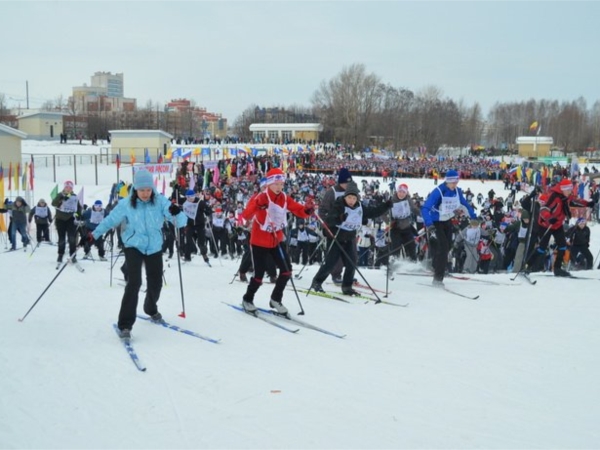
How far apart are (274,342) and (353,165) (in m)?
43.1

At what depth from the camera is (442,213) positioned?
740 centimetres

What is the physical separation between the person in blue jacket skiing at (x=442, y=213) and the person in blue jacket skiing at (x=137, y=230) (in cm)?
369

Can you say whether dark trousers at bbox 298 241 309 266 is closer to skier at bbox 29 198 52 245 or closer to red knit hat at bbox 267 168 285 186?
skier at bbox 29 198 52 245

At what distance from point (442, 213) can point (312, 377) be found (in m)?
3.93

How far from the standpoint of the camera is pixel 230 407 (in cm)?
369

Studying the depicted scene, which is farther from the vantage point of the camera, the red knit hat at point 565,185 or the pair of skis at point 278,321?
the red knit hat at point 565,185

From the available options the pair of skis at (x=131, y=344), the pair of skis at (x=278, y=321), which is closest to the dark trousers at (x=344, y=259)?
the pair of skis at (x=278, y=321)

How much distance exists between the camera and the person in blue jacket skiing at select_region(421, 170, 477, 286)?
24.2 feet

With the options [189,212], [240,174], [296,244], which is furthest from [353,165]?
[189,212]

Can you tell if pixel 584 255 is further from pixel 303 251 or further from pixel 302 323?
pixel 302 323

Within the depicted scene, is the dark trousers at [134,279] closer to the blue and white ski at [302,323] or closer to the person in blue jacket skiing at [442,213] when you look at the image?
the blue and white ski at [302,323]

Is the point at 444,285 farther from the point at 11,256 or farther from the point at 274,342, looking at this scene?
the point at 11,256

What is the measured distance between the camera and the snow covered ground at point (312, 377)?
133 inches

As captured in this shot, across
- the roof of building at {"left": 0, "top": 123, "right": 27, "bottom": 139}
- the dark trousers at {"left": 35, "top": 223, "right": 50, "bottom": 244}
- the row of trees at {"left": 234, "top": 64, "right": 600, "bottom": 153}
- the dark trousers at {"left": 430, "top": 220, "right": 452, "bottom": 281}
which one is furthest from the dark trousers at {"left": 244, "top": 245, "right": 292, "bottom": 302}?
the row of trees at {"left": 234, "top": 64, "right": 600, "bottom": 153}
